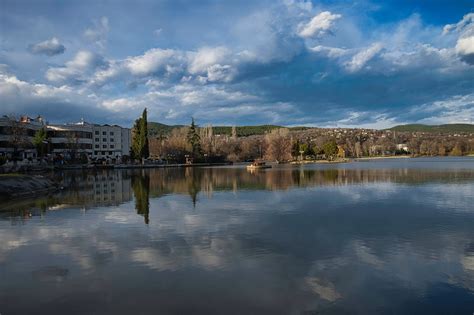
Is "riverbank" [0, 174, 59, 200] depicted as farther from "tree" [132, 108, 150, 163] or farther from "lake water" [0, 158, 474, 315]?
"tree" [132, 108, 150, 163]

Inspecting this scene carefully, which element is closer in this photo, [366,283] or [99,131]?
[366,283]

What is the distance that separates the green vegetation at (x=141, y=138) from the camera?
79000 millimetres

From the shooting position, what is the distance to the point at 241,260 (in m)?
10.3

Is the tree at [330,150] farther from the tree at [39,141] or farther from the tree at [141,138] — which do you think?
the tree at [39,141]

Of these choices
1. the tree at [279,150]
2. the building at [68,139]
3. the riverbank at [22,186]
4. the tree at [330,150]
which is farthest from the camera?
the tree at [330,150]

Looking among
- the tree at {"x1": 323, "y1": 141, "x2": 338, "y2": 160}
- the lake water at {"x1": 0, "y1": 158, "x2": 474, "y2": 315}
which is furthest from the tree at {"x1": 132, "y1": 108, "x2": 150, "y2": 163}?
the lake water at {"x1": 0, "y1": 158, "x2": 474, "y2": 315}

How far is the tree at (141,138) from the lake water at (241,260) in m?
60.8

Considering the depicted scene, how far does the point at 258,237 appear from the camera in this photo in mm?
12945

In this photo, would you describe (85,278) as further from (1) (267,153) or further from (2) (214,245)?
(1) (267,153)

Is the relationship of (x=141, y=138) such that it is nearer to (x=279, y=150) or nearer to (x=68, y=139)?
(x=68, y=139)

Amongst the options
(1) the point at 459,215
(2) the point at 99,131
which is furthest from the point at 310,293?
(2) the point at 99,131

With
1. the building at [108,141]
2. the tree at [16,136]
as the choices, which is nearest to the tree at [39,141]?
the tree at [16,136]

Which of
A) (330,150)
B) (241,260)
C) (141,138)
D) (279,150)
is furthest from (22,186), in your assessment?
(330,150)

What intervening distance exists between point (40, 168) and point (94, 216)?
1891 inches
